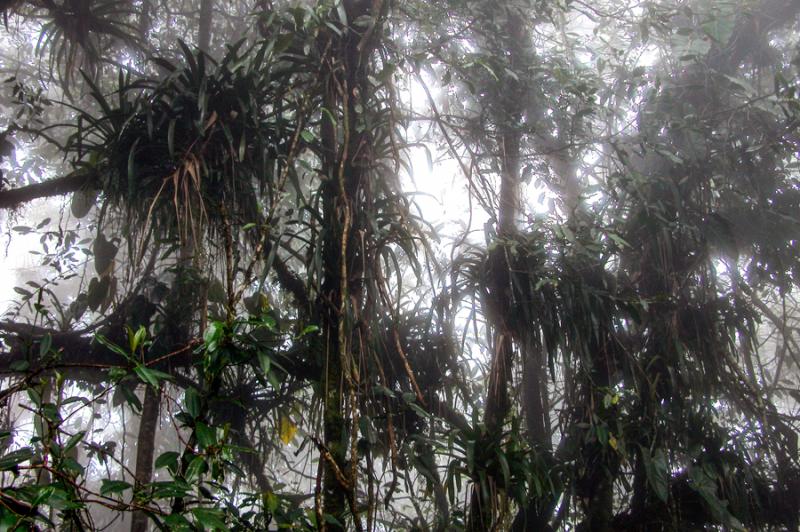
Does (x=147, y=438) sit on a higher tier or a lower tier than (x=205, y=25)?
lower

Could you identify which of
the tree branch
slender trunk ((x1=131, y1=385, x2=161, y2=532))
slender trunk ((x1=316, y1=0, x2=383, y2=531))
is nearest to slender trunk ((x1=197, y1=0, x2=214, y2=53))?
the tree branch

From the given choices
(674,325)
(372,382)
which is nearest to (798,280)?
(674,325)

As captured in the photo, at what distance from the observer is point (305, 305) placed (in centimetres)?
255


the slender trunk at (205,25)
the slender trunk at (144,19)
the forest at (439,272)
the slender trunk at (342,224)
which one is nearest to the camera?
the slender trunk at (342,224)

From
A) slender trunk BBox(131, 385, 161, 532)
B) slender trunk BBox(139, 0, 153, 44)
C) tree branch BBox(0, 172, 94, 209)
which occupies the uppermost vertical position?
slender trunk BBox(139, 0, 153, 44)

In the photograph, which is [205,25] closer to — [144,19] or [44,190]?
[144,19]

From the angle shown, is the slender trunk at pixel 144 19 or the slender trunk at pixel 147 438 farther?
the slender trunk at pixel 144 19

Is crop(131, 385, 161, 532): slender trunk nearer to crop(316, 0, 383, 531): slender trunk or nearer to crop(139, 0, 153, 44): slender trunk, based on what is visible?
crop(316, 0, 383, 531): slender trunk

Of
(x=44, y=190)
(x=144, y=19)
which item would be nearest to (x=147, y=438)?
(x=44, y=190)

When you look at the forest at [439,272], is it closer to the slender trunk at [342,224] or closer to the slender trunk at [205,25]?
the slender trunk at [342,224]

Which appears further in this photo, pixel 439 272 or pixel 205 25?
pixel 205 25

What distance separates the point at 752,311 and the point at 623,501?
3.58ft

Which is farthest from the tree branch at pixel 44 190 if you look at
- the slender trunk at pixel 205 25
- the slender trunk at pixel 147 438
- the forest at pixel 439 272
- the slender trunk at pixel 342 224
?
the slender trunk at pixel 205 25

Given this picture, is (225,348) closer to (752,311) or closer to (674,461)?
(674,461)
